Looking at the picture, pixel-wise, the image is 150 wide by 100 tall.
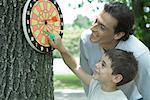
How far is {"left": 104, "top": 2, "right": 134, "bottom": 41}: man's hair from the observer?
2635mm

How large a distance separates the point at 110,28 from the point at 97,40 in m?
0.13

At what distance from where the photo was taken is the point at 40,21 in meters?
2.48

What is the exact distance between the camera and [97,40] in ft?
8.46

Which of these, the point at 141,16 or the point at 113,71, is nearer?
the point at 113,71

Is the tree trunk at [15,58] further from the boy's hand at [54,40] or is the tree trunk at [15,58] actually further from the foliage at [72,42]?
the foliage at [72,42]

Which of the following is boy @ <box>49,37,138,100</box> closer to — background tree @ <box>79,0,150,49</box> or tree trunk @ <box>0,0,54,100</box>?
tree trunk @ <box>0,0,54,100</box>

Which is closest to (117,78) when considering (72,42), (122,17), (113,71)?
(113,71)

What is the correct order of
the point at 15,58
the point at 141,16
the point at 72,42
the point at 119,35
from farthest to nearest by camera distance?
the point at 72,42
the point at 141,16
the point at 119,35
the point at 15,58

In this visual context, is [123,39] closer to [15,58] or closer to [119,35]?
[119,35]

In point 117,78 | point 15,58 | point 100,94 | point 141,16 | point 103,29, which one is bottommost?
point 141,16

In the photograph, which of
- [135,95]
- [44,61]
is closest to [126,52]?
[135,95]

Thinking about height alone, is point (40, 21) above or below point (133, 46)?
above

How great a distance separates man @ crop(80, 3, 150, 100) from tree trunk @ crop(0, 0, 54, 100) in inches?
17.2

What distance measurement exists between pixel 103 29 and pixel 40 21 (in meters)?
0.42
